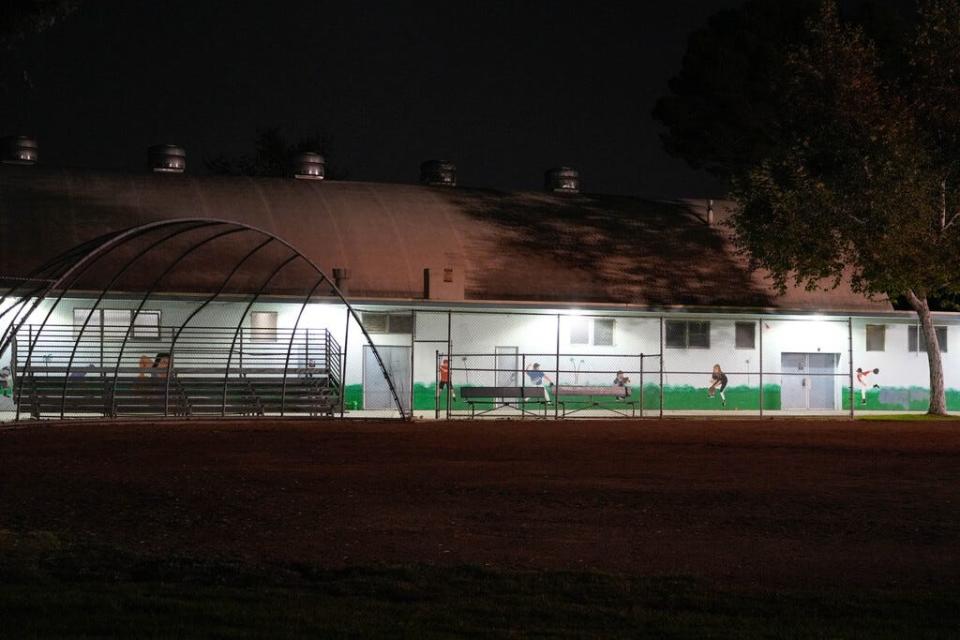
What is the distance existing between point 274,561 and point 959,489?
10.3 meters

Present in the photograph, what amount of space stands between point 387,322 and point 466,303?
2361 mm

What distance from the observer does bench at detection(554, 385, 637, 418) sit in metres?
34.4

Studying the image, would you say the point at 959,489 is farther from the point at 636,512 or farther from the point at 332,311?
the point at 332,311

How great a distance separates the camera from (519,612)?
8516 mm

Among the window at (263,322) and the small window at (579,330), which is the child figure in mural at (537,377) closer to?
the small window at (579,330)

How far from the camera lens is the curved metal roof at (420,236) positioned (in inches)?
1481

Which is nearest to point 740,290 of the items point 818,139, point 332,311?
point 818,139

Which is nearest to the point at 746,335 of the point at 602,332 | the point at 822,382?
the point at 822,382

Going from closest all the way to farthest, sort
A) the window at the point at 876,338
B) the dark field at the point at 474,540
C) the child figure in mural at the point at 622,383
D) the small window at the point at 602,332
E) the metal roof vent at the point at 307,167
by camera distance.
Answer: the dark field at the point at 474,540 → the child figure in mural at the point at 622,383 → the small window at the point at 602,332 → the window at the point at 876,338 → the metal roof vent at the point at 307,167

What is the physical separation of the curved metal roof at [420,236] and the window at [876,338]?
89 centimetres

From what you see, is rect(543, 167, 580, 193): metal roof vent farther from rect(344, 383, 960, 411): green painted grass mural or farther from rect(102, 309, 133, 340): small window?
rect(102, 309, 133, 340): small window

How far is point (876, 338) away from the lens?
39719mm

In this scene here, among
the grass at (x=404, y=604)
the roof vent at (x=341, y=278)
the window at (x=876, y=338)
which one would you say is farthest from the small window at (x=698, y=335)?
the grass at (x=404, y=604)

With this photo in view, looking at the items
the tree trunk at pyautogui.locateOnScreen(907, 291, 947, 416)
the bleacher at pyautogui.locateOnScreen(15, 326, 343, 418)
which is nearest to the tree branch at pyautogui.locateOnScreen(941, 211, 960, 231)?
the tree trunk at pyautogui.locateOnScreen(907, 291, 947, 416)
